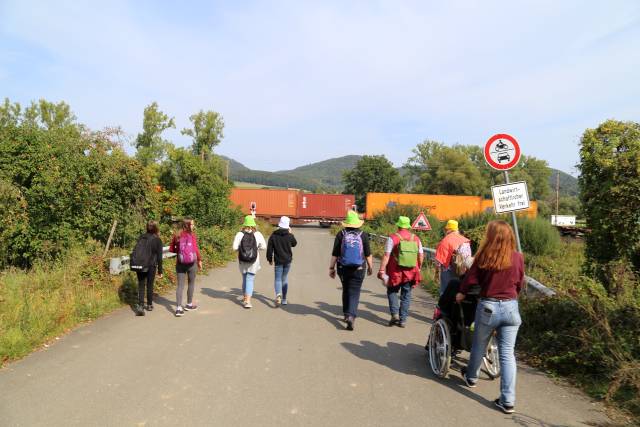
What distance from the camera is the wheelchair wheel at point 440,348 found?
4730 millimetres

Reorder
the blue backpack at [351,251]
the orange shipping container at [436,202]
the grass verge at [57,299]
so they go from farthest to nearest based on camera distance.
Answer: the orange shipping container at [436,202] → the blue backpack at [351,251] → the grass verge at [57,299]

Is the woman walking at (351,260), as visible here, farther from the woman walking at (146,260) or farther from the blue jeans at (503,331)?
the woman walking at (146,260)

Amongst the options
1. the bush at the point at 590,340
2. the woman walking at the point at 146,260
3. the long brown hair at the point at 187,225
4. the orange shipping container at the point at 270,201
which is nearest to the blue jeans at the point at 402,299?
the bush at the point at 590,340

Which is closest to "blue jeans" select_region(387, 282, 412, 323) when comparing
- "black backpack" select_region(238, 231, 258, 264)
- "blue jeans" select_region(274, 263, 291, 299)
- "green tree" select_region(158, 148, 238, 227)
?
"blue jeans" select_region(274, 263, 291, 299)

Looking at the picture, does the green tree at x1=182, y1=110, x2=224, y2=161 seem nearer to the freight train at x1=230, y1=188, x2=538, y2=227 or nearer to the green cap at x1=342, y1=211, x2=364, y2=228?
the freight train at x1=230, y1=188, x2=538, y2=227

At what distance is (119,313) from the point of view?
783 centimetres

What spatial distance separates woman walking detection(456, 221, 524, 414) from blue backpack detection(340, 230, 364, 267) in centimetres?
271

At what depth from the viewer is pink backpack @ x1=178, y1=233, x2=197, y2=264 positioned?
791cm

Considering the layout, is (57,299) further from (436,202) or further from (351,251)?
(436,202)

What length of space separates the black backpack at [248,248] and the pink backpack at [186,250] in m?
0.89

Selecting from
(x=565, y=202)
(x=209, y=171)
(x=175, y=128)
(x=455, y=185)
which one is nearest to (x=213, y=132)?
(x=175, y=128)

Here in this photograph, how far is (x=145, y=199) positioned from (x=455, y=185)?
225ft

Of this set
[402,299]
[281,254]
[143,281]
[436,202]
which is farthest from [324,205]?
[402,299]

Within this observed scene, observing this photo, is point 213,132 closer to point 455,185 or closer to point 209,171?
point 209,171
